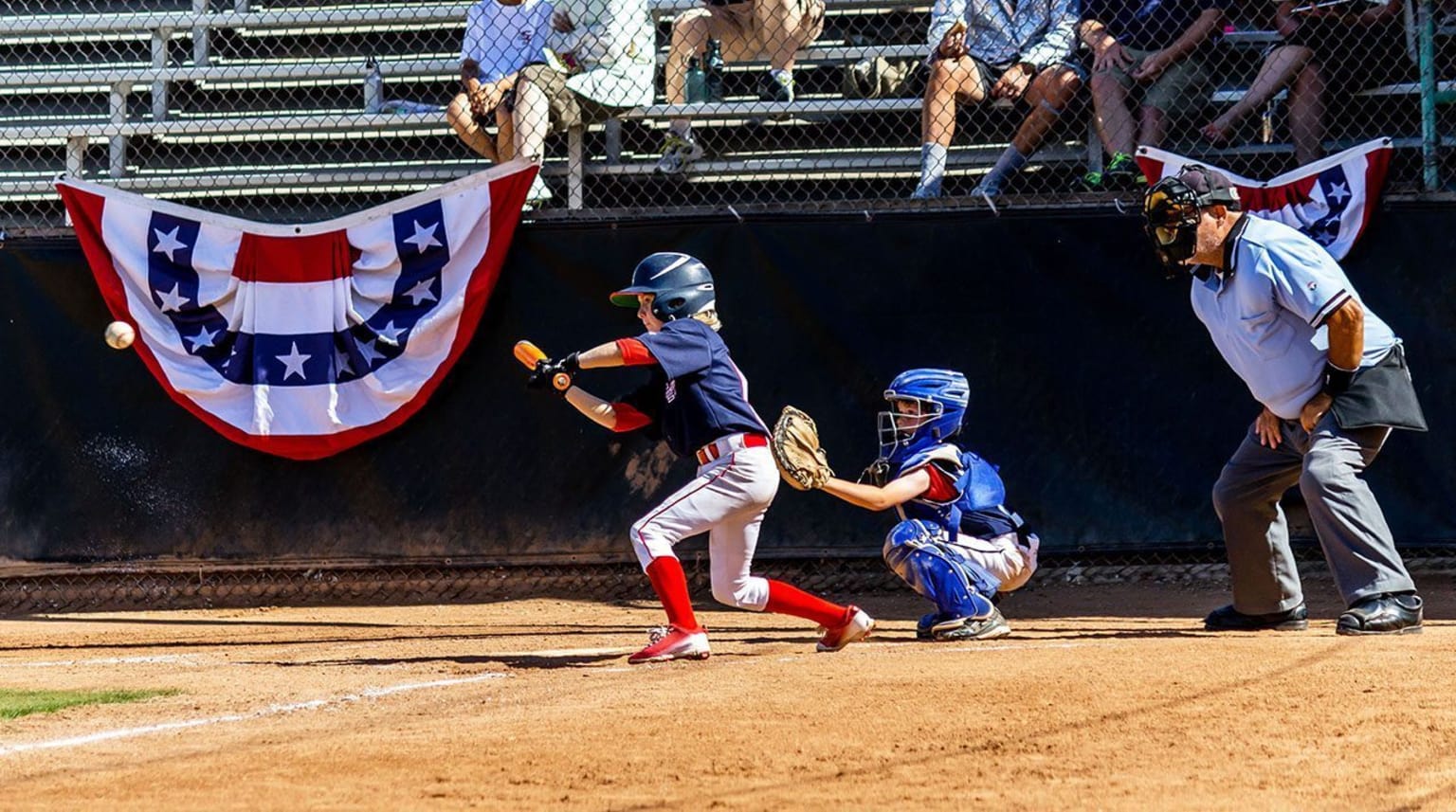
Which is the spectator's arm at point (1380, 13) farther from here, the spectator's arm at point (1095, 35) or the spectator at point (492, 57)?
the spectator at point (492, 57)

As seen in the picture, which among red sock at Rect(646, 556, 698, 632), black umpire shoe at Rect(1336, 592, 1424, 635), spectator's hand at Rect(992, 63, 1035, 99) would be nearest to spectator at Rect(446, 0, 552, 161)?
spectator's hand at Rect(992, 63, 1035, 99)

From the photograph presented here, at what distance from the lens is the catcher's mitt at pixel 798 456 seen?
5.91 meters

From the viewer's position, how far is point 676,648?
6023 millimetres

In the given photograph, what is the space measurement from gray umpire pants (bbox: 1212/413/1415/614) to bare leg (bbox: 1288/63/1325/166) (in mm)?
2529

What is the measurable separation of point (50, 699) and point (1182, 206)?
14.9 feet

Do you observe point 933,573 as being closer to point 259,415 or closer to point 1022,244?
point 1022,244

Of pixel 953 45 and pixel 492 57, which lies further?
pixel 492 57

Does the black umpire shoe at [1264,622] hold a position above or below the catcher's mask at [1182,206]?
below

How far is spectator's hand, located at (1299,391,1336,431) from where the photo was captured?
621cm

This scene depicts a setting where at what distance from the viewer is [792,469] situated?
5.92 m

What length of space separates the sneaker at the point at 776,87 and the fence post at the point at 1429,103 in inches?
136

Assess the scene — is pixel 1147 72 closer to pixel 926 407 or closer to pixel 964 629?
pixel 926 407

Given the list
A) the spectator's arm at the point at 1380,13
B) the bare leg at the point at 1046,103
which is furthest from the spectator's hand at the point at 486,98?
the spectator's arm at the point at 1380,13

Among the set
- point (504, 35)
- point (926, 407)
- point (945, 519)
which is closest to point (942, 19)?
point (504, 35)
